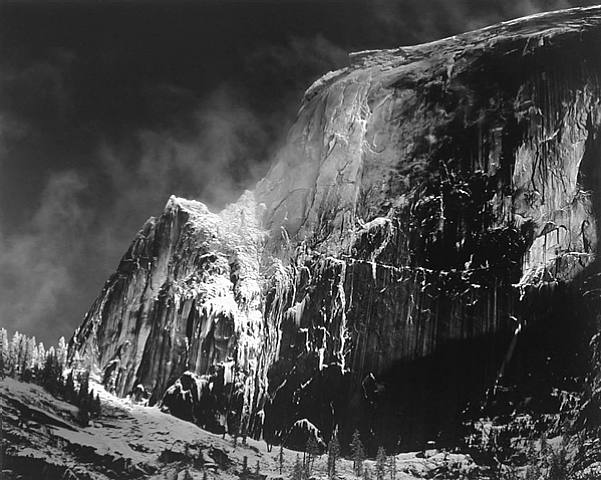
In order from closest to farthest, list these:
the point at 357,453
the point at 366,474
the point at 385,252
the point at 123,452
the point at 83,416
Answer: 1. the point at 366,474
2. the point at 123,452
3. the point at 357,453
4. the point at 83,416
5. the point at 385,252

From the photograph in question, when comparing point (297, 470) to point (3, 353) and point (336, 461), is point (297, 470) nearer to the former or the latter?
point (336, 461)

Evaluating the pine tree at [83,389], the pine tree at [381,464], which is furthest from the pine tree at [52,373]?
the pine tree at [381,464]

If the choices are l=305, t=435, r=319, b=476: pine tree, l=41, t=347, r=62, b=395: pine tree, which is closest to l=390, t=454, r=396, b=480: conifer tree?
l=305, t=435, r=319, b=476: pine tree

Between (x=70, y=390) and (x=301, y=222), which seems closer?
(x=70, y=390)

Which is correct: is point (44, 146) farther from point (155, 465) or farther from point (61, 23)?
point (155, 465)

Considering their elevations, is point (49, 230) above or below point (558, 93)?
below

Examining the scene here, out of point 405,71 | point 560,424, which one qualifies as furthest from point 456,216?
point 560,424

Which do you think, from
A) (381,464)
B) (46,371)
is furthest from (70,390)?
(381,464)
